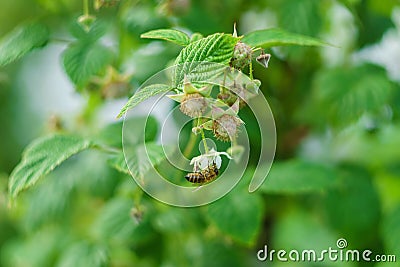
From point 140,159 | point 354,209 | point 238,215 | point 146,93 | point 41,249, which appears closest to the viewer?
point 146,93

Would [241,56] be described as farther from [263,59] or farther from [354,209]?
[354,209]

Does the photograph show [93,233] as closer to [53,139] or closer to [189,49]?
[53,139]

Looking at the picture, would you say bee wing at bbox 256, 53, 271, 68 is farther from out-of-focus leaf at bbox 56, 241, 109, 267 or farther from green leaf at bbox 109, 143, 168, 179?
out-of-focus leaf at bbox 56, 241, 109, 267

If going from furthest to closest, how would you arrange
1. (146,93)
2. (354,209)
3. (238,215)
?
(354,209) → (238,215) → (146,93)

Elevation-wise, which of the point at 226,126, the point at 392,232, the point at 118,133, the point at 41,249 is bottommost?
the point at 41,249

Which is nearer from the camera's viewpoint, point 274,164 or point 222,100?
point 222,100

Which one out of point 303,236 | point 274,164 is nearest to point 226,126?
point 274,164

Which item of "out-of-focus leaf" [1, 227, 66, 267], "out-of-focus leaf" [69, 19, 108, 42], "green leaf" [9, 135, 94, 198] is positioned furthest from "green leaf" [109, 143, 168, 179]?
"out-of-focus leaf" [1, 227, 66, 267]
